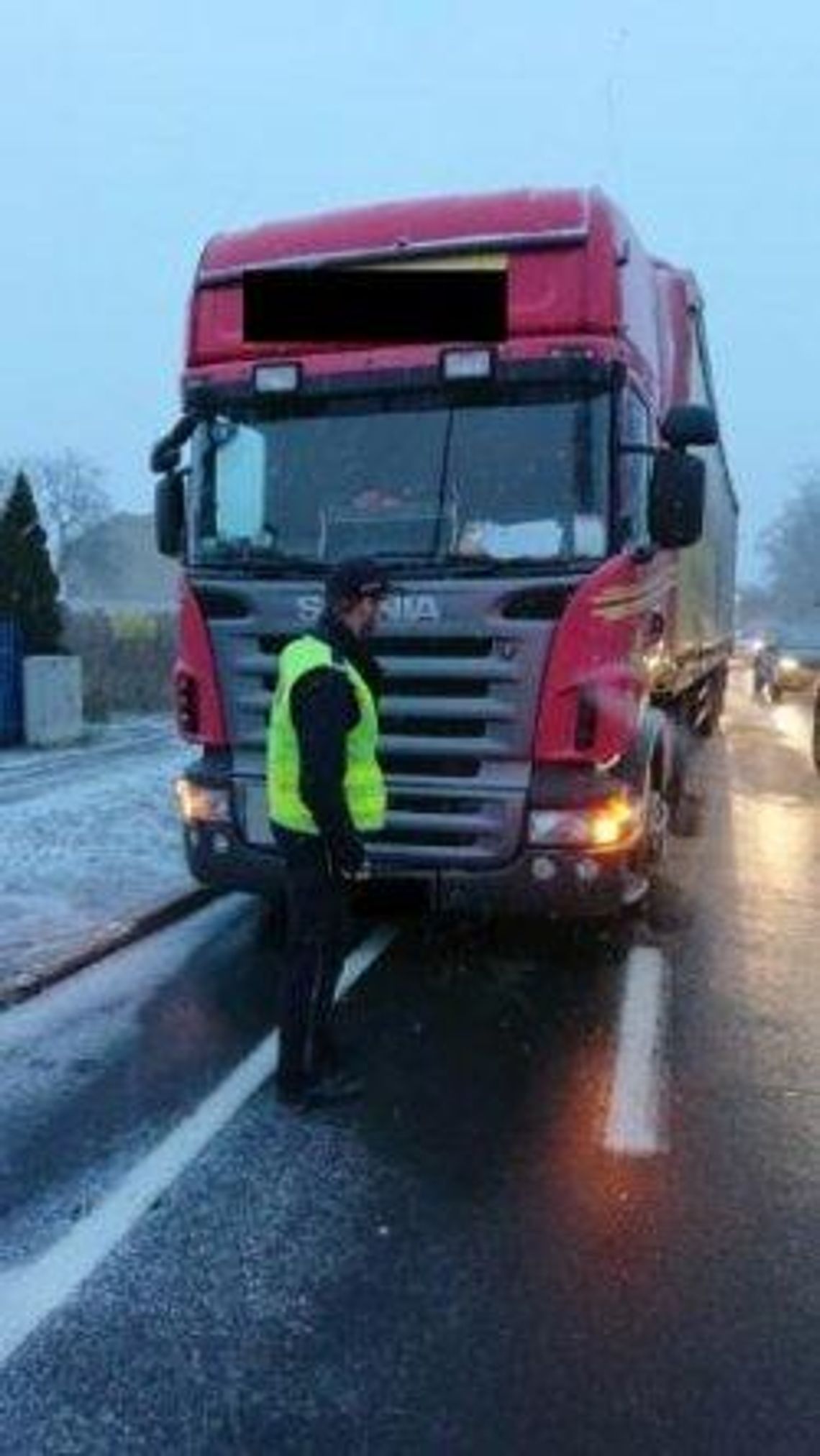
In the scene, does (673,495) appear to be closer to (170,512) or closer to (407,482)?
(407,482)

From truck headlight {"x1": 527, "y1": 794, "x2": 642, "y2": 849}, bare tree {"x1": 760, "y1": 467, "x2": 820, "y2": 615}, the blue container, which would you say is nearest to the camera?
truck headlight {"x1": 527, "y1": 794, "x2": 642, "y2": 849}

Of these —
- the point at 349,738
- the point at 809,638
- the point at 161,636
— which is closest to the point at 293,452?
the point at 349,738

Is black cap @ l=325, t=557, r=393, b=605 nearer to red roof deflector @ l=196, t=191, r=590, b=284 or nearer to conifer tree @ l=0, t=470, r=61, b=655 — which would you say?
red roof deflector @ l=196, t=191, r=590, b=284

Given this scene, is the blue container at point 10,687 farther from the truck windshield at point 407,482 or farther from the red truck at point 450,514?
the truck windshield at point 407,482

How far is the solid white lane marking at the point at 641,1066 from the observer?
557 centimetres

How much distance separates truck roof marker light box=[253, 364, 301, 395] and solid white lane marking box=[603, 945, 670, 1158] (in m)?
3.33

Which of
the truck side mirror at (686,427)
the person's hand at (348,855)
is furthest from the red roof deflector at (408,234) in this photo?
the person's hand at (348,855)

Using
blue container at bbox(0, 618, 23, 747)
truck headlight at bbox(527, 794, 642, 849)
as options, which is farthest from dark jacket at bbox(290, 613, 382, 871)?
blue container at bbox(0, 618, 23, 747)

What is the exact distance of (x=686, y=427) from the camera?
805cm

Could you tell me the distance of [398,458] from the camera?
7.91 m

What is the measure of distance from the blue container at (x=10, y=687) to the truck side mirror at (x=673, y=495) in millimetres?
13416

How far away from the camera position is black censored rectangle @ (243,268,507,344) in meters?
7.90

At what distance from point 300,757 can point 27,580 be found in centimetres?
1635

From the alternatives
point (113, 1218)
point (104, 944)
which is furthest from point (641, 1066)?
point (104, 944)
